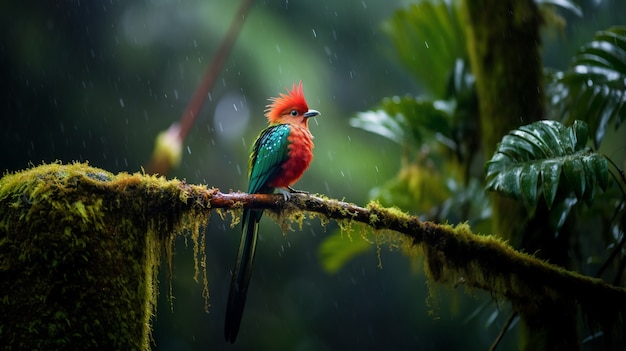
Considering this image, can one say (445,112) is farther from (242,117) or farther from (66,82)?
(66,82)

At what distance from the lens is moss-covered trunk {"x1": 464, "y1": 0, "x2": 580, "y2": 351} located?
295cm

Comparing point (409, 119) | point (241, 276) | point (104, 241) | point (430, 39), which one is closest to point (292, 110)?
point (409, 119)

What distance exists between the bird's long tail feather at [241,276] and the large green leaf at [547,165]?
1020 mm

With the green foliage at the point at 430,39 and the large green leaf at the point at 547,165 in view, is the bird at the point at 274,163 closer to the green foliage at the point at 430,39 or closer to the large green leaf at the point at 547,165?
the large green leaf at the point at 547,165

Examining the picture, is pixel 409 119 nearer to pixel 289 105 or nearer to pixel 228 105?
pixel 289 105

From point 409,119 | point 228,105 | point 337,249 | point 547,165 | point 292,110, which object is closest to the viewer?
point 547,165

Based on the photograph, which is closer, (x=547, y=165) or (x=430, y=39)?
(x=547, y=165)

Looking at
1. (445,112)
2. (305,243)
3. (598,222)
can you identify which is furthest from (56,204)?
(305,243)

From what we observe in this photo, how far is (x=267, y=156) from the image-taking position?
291 centimetres

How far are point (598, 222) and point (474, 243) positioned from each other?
1669mm

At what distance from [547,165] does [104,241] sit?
5.74ft

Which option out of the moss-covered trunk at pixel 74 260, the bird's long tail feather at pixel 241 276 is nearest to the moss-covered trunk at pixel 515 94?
the bird's long tail feather at pixel 241 276

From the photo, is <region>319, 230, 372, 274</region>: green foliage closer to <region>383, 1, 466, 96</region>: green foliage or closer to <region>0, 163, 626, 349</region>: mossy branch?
<region>383, 1, 466, 96</region>: green foliage

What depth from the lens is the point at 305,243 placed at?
8.59 meters
